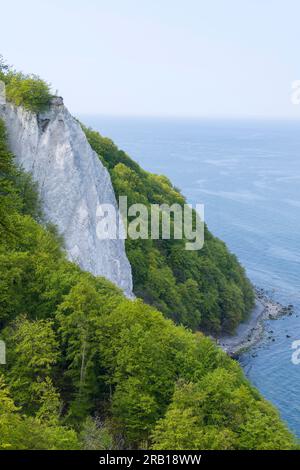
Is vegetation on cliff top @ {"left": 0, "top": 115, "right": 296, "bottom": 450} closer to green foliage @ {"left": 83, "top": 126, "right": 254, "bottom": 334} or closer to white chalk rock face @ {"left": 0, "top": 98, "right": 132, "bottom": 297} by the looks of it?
white chalk rock face @ {"left": 0, "top": 98, "right": 132, "bottom": 297}

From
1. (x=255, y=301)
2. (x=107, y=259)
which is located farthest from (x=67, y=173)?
(x=255, y=301)

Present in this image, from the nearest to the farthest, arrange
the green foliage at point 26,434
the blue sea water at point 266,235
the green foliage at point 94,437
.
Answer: the green foliage at point 26,434 < the green foliage at point 94,437 < the blue sea water at point 266,235

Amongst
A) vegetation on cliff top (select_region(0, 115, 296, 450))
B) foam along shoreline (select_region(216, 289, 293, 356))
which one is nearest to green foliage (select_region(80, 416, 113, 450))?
vegetation on cliff top (select_region(0, 115, 296, 450))

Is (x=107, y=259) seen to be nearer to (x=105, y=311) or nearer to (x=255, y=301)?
(x=105, y=311)

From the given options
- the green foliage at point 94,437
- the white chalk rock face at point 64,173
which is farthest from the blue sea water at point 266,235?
the green foliage at point 94,437

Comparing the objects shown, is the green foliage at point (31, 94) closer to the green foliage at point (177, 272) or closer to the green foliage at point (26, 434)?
the green foliage at point (177, 272)
